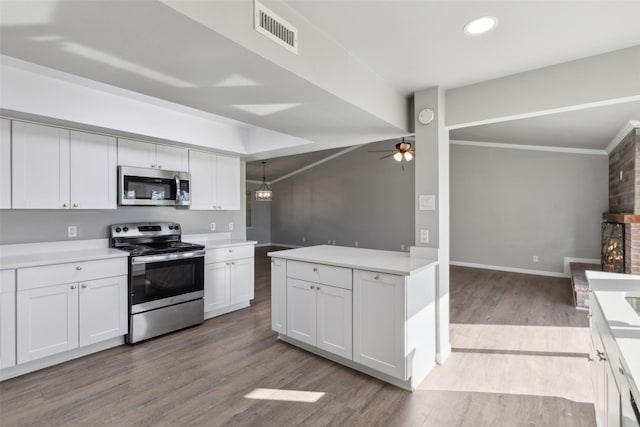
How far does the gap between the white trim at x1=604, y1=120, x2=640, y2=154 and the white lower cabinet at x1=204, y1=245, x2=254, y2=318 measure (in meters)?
5.08

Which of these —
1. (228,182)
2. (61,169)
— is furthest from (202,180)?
(61,169)

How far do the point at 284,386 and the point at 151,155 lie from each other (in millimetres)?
2872

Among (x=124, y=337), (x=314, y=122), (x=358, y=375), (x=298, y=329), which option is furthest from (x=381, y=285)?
(x=124, y=337)

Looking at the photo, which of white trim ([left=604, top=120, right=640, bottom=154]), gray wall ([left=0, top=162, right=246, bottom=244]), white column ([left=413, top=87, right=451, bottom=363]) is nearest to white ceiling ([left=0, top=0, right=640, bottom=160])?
white column ([left=413, top=87, right=451, bottom=363])

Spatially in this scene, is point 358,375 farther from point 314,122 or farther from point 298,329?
point 314,122

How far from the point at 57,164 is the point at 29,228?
0.66m

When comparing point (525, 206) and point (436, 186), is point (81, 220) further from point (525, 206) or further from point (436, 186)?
point (525, 206)

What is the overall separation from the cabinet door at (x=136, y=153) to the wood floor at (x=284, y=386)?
1.91 m

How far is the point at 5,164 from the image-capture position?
262 cm

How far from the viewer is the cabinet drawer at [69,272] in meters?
2.51

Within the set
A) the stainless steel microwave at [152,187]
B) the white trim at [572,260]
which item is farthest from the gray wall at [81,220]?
the white trim at [572,260]

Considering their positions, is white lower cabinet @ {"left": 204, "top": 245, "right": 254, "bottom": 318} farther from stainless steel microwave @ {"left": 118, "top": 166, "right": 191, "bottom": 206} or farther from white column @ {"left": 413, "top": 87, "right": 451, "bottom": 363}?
white column @ {"left": 413, "top": 87, "right": 451, "bottom": 363}

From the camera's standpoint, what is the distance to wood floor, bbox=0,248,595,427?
2053 mm

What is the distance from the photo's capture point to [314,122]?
284 cm
